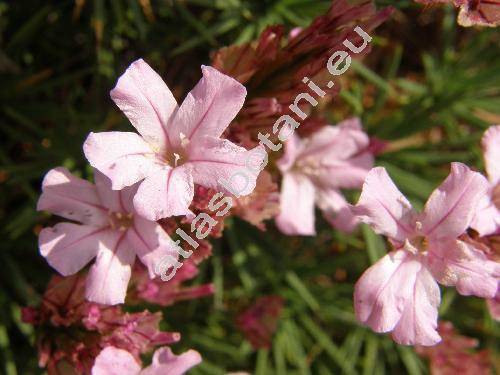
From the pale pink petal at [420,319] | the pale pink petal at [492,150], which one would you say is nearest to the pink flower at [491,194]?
the pale pink petal at [492,150]

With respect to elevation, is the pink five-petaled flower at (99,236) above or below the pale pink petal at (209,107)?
below

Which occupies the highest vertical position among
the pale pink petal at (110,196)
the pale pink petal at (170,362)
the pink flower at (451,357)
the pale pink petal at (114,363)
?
the pale pink petal at (110,196)

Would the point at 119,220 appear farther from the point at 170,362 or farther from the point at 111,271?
the point at 170,362

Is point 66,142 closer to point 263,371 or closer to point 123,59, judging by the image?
point 123,59

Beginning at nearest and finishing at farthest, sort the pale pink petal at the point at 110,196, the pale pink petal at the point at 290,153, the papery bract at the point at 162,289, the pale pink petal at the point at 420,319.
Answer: the pale pink petal at the point at 420,319, the pale pink petal at the point at 110,196, the papery bract at the point at 162,289, the pale pink petal at the point at 290,153

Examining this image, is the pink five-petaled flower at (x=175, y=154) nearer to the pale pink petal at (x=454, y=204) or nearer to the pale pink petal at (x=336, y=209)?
the pale pink petal at (x=454, y=204)

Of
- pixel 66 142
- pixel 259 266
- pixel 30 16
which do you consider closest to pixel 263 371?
pixel 259 266
